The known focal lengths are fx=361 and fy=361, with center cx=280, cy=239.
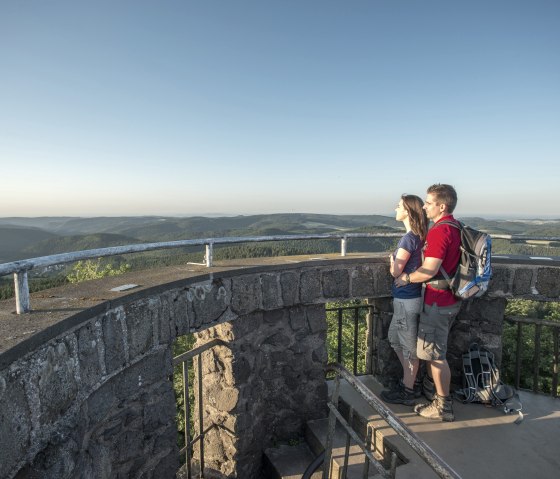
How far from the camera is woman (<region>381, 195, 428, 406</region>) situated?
10.9 ft

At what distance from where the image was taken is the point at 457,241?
317 cm

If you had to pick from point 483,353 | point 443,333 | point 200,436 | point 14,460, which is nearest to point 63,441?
point 14,460

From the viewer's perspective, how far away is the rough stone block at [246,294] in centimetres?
328

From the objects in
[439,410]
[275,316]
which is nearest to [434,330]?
[439,410]

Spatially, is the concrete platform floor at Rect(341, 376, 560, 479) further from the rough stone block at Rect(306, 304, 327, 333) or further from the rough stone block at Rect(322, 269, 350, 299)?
the rough stone block at Rect(322, 269, 350, 299)

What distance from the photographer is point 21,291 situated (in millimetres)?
1835

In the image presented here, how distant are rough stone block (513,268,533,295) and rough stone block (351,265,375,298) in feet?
4.97

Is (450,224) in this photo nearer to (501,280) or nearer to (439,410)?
(501,280)

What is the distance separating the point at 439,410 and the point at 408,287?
49.3 inches

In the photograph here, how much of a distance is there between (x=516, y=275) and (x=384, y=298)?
4.53 ft

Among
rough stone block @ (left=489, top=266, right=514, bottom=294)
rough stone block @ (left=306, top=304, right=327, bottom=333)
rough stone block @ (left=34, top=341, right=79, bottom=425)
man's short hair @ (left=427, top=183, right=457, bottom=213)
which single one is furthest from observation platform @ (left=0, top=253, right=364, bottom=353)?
rough stone block @ (left=489, top=266, right=514, bottom=294)

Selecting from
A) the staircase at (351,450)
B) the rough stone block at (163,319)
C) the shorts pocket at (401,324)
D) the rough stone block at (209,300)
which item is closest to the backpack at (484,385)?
the staircase at (351,450)

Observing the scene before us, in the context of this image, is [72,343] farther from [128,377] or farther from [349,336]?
[349,336]

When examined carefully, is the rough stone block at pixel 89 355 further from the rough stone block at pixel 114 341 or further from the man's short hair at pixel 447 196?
the man's short hair at pixel 447 196
